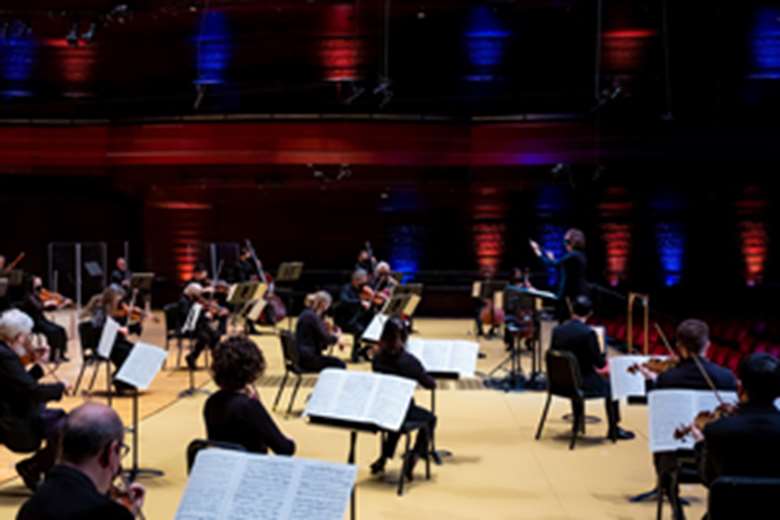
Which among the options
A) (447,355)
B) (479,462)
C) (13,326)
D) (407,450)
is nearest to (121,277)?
(447,355)

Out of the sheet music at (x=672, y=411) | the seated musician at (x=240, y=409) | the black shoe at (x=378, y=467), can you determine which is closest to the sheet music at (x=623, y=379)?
the black shoe at (x=378, y=467)

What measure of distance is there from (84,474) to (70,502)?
0.11 m

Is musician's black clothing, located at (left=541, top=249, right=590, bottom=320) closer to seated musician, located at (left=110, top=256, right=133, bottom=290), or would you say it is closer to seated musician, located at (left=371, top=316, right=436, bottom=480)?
seated musician, located at (left=371, top=316, right=436, bottom=480)

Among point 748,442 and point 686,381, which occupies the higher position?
point 748,442

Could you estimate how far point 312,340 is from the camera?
10.2 meters

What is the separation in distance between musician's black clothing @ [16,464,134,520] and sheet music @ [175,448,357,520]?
0.58 metres

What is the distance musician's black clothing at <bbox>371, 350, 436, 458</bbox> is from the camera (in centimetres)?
725

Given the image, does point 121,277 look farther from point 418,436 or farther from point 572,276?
point 418,436

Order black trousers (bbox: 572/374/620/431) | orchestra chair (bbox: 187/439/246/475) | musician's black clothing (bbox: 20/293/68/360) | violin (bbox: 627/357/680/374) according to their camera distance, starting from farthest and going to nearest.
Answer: musician's black clothing (bbox: 20/293/68/360)
black trousers (bbox: 572/374/620/431)
violin (bbox: 627/357/680/374)
orchestra chair (bbox: 187/439/246/475)

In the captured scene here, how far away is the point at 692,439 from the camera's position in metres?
5.11

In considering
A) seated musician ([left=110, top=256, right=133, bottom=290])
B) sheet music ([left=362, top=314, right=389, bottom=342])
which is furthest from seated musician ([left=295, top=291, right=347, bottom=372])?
seated musician ([left=110, top=256, right=133, bottom=290])

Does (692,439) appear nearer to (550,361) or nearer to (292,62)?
(550,361)

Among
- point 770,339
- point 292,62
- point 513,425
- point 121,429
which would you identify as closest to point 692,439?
point 121,429

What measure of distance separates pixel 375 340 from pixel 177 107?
31.9 feet
